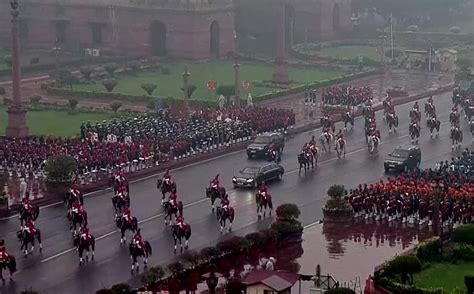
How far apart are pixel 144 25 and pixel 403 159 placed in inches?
1816

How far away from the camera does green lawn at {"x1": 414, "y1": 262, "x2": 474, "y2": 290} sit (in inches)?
1561

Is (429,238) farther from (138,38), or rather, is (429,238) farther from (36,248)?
(138,38)

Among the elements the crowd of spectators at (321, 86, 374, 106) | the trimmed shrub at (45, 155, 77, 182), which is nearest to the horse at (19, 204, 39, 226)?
the trimmed shrub at (45, 155, 77, 182)

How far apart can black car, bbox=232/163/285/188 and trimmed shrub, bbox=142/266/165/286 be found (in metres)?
15.4

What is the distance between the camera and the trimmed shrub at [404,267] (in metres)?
39.5

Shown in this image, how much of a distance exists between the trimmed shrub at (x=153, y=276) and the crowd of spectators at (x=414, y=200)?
11.9 metres

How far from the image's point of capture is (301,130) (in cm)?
6912

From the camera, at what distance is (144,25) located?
331 feet

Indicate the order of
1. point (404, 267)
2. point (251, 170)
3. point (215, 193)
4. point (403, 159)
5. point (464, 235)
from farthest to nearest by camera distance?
point (403, 159) → point (251, 170) → point (215, 193) → point (464, 235) → point (404, 267)

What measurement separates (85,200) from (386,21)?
74445 millimetres

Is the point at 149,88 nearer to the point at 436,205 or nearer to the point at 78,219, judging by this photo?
the point at 78,219

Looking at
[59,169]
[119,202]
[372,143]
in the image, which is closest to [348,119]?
[372,143]

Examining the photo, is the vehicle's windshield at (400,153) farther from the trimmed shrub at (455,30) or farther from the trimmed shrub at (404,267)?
the trimmed shrub at (455,30)

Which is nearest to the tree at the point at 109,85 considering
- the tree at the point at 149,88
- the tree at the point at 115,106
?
the tree at the point at 149,88
